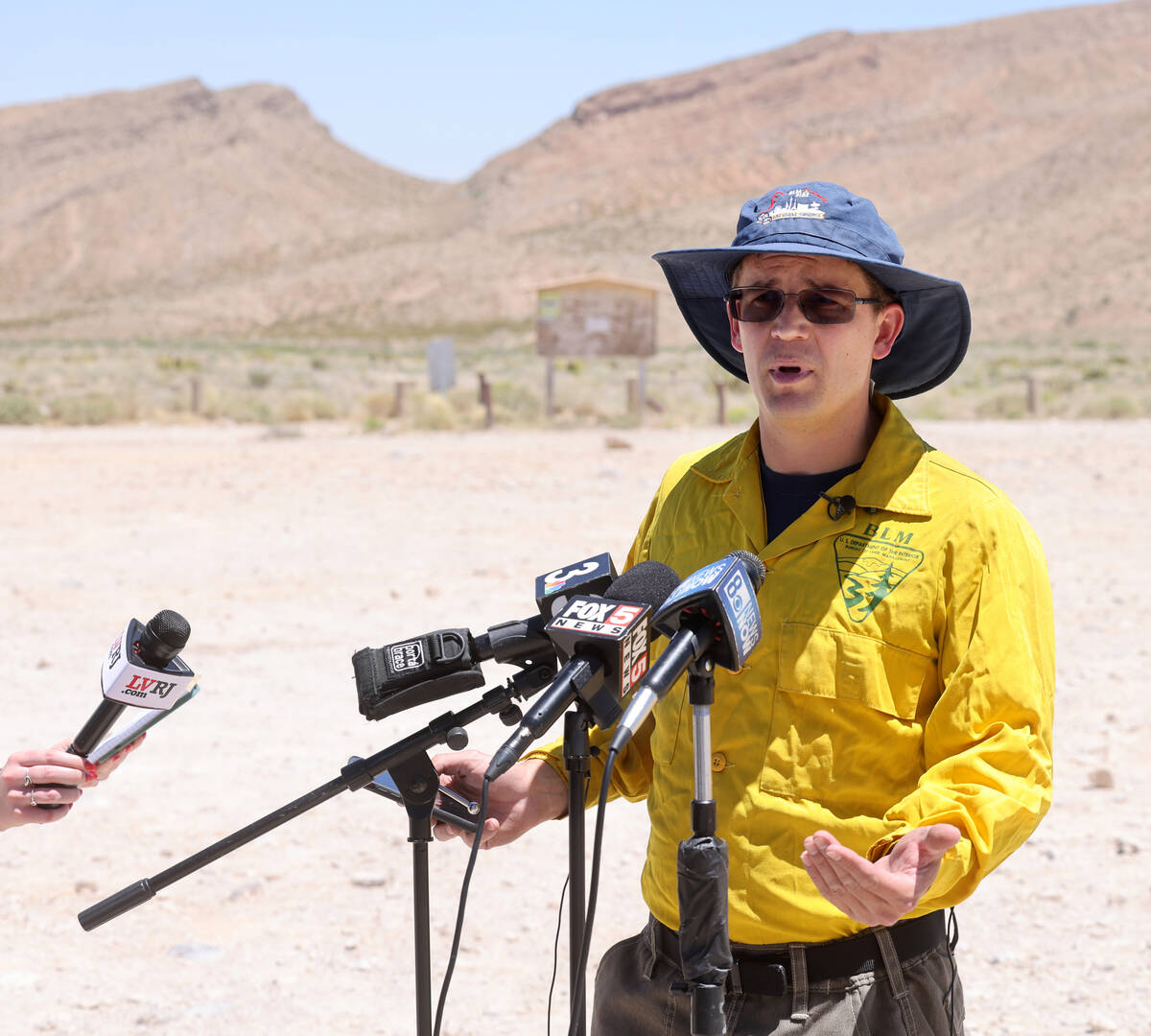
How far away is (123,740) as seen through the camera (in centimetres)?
215

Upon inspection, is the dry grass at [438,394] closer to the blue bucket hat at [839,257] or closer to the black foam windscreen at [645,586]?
the blue bucket hat at [839,257]

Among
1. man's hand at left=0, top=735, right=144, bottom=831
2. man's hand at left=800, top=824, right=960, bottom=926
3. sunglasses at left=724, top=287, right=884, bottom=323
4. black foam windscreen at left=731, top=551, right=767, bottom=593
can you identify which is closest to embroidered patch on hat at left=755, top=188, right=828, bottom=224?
sunglasses at left=724, top=287, right=884, bottom=323

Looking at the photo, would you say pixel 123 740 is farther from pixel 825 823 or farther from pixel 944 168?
pixel 944 168

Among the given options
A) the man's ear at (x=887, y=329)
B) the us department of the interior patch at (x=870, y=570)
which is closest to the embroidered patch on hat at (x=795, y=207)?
the man's ear at (x=887, y=329)

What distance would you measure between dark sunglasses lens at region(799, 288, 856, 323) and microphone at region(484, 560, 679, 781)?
0.64 metres

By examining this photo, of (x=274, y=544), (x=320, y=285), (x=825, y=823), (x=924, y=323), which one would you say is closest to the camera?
(x=825, y=823)

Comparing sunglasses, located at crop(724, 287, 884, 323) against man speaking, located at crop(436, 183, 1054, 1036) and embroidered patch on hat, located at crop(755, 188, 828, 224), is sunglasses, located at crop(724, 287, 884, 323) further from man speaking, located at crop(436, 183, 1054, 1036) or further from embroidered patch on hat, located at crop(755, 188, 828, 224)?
embroidered patch on hat, located at crop(755, 188, 828, 224)

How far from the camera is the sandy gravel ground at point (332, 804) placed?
4.02m

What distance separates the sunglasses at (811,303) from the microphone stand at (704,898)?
743mm

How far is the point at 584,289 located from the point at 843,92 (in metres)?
110

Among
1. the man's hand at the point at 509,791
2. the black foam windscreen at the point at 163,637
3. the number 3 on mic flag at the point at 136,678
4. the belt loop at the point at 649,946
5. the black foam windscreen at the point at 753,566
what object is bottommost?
the belt loop at the point at 649,946

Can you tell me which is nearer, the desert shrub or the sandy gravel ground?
the sandy gravel ground

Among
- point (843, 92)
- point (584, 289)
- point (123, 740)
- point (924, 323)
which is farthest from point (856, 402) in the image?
point (843, 92)

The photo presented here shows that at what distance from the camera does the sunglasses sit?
2.11 m
